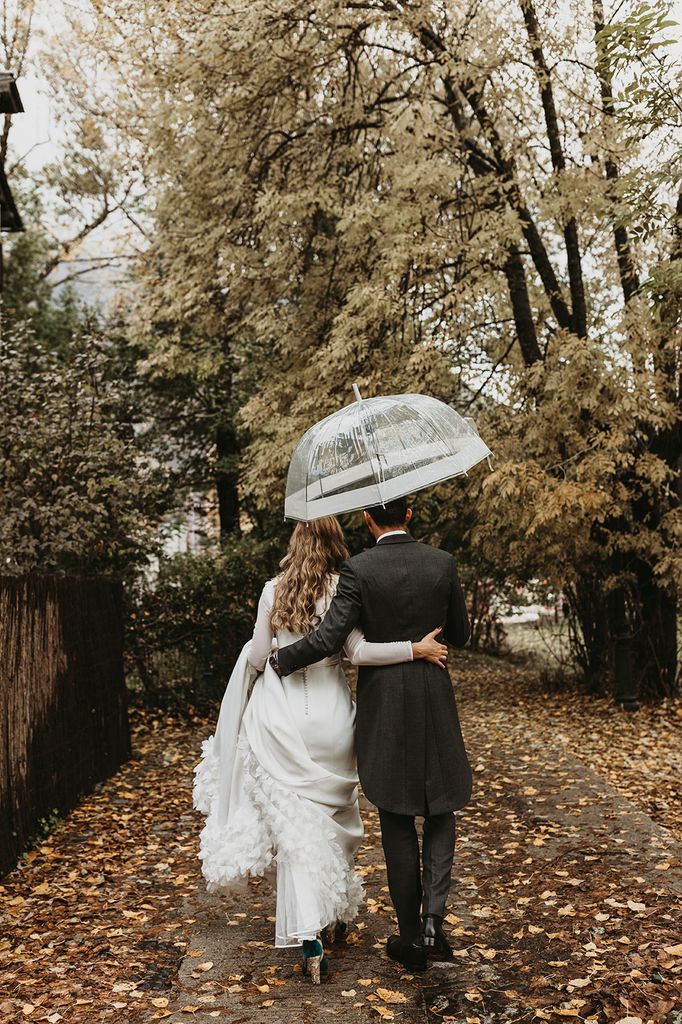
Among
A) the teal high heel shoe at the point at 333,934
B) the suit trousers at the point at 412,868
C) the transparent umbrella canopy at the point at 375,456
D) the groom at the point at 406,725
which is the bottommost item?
the teal high heel shoe at the point at 333,934

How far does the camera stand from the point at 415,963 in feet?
14.2

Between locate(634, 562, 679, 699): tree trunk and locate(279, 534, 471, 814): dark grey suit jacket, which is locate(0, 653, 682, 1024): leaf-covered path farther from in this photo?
locate(634, 562, 679, 699): tree trunk

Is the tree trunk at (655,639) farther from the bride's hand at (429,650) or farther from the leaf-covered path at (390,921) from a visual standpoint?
the bride's hand at (429,650)

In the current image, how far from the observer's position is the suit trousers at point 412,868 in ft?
14.0

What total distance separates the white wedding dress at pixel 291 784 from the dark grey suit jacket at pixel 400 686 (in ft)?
0.35

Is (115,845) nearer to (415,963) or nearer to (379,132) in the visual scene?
(415,963)

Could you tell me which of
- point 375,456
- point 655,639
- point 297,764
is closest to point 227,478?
point 655,639

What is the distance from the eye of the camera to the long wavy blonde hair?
177 inches

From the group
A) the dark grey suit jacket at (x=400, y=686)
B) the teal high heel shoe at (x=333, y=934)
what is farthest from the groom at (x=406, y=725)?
the teal high heel shoe at (x=333, y=934)

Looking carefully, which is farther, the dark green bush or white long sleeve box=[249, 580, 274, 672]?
the dark green bush

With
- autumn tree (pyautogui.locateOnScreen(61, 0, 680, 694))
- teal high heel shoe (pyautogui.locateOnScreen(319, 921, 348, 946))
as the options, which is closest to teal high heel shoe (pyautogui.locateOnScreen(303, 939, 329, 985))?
teal high heel shoe (pyautogui.locateOnScreen(319, 921, 348, 946))

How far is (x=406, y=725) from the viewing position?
4277 mm

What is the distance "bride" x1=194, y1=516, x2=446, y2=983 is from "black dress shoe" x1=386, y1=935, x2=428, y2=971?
25 centimetres

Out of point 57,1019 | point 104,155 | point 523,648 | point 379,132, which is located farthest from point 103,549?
point 104,155
